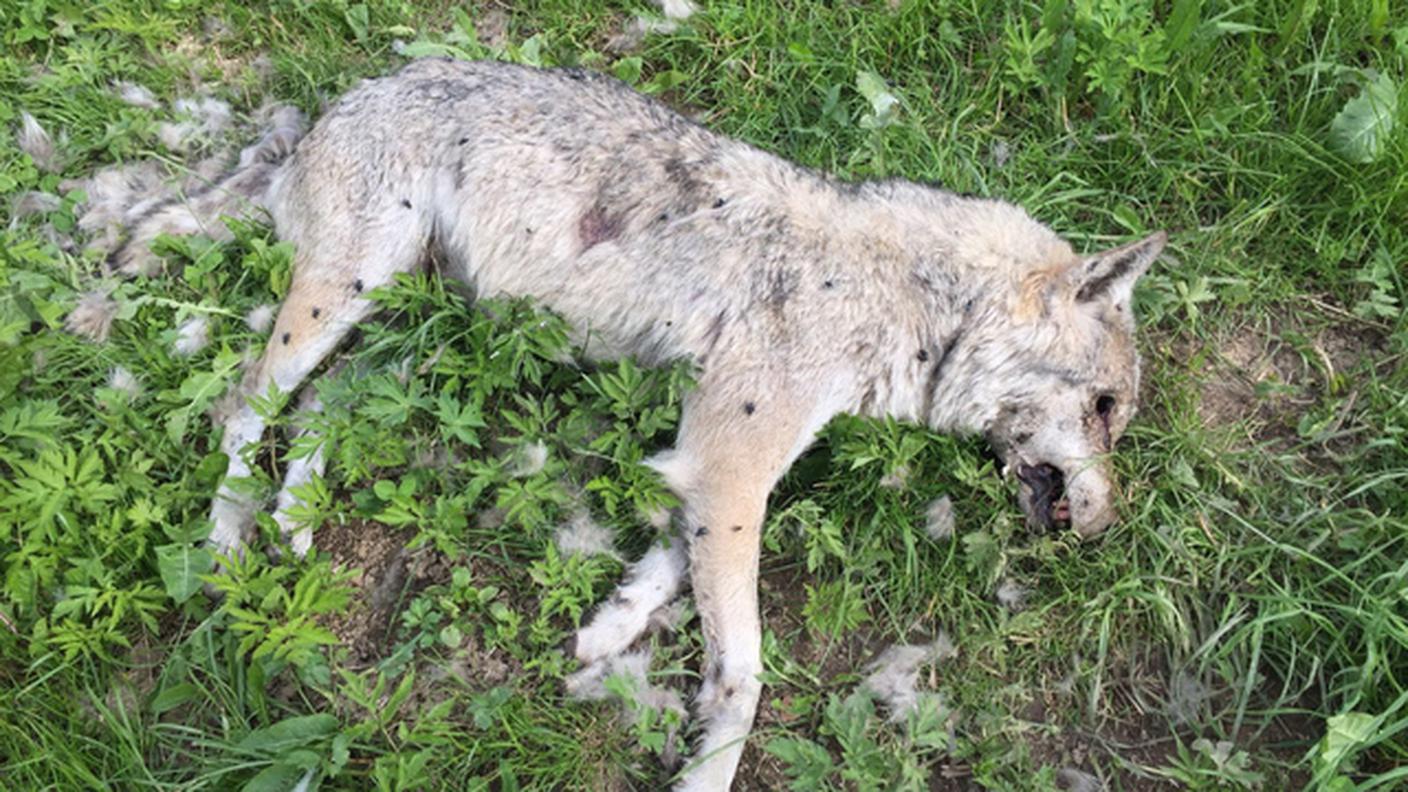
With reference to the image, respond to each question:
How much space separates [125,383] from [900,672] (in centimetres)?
292

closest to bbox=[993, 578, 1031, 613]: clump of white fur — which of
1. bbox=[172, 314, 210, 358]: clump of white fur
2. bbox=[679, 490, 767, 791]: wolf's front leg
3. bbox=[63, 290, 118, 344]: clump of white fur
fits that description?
bbox=[679, 490, 767, 791]: wolf's front leg

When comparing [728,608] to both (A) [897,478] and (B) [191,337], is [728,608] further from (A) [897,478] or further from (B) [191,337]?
(B) [191,337]

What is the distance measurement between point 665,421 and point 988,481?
1.13 meters

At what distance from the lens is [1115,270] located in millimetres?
3520

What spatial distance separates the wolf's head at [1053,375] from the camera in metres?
3.51

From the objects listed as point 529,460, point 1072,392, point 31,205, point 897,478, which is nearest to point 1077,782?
point 897,478

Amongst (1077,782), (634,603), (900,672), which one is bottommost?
(1077,782)

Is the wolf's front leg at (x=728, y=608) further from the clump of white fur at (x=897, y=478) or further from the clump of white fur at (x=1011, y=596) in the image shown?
the clump of white fur at (x=1011, y=596)

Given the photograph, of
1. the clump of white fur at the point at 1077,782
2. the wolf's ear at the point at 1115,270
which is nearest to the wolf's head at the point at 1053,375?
the wolf's ear at the point at 1115,270

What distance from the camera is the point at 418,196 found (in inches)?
151

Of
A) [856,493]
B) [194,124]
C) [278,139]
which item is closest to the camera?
[856,493]

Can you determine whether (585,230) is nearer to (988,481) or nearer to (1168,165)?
(988,481)

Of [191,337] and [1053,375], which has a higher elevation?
[1053,375]

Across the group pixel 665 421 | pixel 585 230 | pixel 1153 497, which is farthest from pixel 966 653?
pixel 585 230
